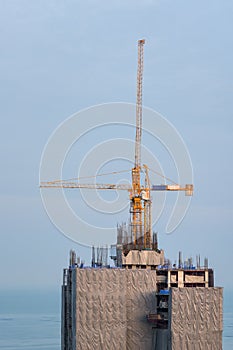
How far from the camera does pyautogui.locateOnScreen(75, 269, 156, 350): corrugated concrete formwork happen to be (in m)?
49.6

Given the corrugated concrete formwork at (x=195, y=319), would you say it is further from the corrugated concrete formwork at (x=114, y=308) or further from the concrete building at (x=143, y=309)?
the corrugated concrete formwork at (x=114, y=308)

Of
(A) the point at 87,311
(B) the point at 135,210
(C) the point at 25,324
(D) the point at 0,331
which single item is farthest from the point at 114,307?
(C) the point at 25,324

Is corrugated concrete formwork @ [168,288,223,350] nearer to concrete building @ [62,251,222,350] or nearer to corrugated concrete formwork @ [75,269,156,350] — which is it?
concrete building @ [62,251,222,350]

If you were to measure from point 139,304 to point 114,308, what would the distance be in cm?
202

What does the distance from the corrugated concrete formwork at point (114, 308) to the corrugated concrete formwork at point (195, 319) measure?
3.07 metres

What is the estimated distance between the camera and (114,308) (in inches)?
1972

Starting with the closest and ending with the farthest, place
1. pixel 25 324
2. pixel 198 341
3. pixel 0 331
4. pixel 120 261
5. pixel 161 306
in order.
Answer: pixel 198 341
pixel 161 306
pixel 120 261
pixel 0 331
pixel 25 324

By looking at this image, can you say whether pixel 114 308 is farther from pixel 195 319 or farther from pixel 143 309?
pixel 195 319

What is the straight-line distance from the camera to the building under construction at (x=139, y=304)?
159 feet

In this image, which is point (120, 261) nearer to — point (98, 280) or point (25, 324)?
point (98, 280)

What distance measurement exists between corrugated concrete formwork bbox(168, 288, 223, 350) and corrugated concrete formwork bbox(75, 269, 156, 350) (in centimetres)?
307

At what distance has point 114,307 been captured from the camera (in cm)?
5009

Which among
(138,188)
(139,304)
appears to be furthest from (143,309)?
(138,188)

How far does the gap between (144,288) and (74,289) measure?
4.21 metres
